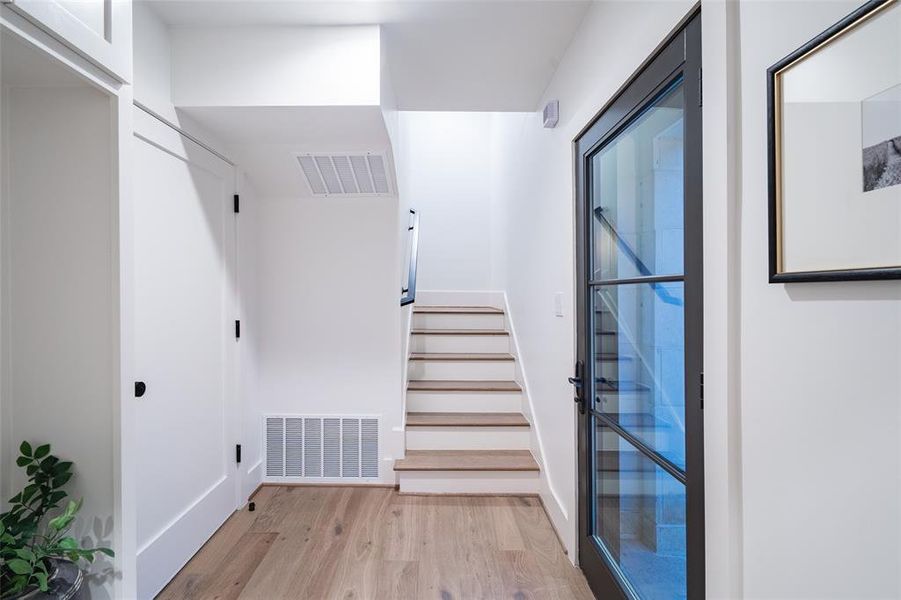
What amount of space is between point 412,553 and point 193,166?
2.17 m

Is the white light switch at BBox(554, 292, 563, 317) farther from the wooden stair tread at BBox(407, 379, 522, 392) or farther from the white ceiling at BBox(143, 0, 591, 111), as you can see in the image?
the white ceiling at BBox(143, 0, 591, 111)

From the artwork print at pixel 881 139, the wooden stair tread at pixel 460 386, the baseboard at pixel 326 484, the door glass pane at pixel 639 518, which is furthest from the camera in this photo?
the wooden stair tread at pixel 460 386

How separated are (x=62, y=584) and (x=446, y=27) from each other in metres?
2.23

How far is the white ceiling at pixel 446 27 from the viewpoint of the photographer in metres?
1.67

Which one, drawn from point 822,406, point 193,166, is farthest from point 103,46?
point 822,406

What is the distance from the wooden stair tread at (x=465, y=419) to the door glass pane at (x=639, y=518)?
1094 millimetres

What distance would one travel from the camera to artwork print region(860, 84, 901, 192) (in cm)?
58

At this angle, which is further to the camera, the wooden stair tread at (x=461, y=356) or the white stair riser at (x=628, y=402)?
the wooden stair tread at (x=461, y=356)

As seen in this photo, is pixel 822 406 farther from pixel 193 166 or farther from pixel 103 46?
pixel 193 166

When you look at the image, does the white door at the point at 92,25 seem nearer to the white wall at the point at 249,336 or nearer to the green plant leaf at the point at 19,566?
the green plant leaf at the point at 19,566

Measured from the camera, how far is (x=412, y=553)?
1997 mm

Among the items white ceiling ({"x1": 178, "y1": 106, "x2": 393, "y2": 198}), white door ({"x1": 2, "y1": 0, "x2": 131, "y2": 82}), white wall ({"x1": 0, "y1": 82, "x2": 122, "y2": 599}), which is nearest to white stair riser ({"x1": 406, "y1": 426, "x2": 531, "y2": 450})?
white ceiling ({"x1": 178, "y1": 106, "x2": 393, "y2": 198})

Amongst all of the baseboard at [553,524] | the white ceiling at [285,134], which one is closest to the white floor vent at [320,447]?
the baseboard at [553,524]

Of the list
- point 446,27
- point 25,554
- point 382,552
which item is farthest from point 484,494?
point 446,27
